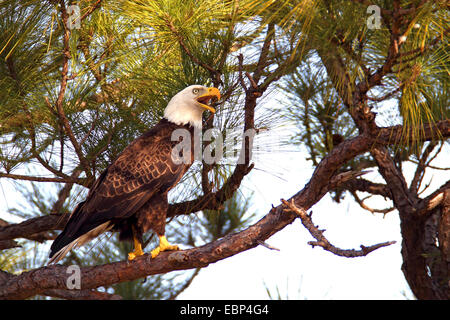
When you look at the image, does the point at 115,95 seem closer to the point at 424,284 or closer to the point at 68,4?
the point at 68,4

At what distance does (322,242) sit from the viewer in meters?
2.05

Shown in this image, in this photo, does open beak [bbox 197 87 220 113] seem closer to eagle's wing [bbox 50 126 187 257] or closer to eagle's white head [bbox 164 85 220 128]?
eagle's white head [bbox 164 85 220 128]

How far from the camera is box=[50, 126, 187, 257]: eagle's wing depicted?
284 centimetres

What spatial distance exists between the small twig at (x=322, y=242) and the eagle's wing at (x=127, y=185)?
919mm

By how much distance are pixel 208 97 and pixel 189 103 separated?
11 centimetres

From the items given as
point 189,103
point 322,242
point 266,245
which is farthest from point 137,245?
point 322,242

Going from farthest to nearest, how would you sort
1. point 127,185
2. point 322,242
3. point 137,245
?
point 137,245 < point 127,185 < point 322,242

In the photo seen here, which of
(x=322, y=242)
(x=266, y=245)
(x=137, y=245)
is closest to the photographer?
(x=322, y=242)

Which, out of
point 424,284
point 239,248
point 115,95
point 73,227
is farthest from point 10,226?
point 424,284

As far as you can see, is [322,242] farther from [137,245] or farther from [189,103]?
[137,245]

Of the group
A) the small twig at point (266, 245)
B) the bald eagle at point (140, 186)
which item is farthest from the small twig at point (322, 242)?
the bald eagle at point (140, 186)

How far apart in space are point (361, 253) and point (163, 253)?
113cm

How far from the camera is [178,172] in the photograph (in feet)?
9.94

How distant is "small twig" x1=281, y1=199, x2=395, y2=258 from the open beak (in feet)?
2.63
